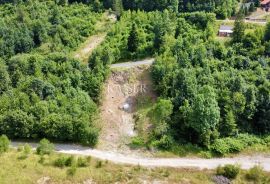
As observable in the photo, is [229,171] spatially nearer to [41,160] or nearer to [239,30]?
[41,160]

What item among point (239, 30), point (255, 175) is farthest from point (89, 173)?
point (239, 30)

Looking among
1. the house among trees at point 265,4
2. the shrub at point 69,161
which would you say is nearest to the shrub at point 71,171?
the shrub at point 69,161

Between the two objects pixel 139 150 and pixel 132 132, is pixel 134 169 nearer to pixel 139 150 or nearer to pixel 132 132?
pixel 139 150

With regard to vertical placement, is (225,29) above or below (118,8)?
below

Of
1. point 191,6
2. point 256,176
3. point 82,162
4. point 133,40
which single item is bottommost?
point 256,176

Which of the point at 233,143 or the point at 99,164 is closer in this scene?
the point at 99,164

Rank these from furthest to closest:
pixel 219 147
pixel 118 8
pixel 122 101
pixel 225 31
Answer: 1. pixel 118 8
2. pixel 225 31
3. pixel 122 101
4. pixel 219 147

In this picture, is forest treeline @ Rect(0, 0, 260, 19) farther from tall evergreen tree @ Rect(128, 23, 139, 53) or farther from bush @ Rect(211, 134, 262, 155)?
bush @ Rect(211, 134, 262, 155)
